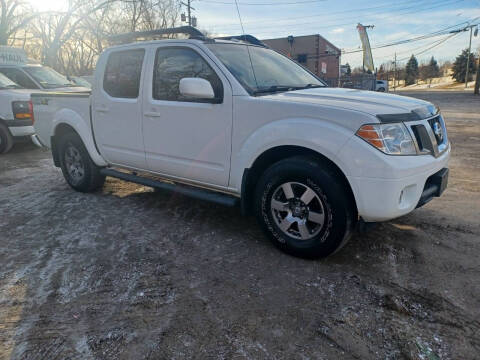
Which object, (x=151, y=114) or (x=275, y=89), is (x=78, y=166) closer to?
(x=151, y=114)

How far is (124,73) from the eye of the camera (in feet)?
14.4

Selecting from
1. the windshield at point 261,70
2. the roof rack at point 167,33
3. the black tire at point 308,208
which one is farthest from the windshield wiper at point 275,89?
the roof rack at point 167,33

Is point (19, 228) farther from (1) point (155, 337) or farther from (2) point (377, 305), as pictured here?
(2) point (377, 305)

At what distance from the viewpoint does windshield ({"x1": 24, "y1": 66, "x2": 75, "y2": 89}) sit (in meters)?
10.0

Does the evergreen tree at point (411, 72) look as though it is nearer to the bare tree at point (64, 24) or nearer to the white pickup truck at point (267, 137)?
the bare tree at point (64, 24)

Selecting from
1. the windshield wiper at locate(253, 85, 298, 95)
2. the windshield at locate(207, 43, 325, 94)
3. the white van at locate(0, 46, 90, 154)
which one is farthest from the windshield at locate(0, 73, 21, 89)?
the windshield wiper at locate(253, 85, 298, 95)

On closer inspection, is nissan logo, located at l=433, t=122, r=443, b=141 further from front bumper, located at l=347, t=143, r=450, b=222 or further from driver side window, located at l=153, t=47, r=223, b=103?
driver side window, located at l=153, t=47, r=223, b=103

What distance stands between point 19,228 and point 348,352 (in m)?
3.60

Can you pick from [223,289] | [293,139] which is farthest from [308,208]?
[223,289]

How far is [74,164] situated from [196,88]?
2893 millimetres

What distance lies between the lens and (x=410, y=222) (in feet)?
13.0

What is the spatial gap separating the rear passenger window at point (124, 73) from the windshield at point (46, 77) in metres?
6.46

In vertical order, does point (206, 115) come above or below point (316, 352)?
above

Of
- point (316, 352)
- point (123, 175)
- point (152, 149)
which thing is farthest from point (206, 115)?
point (316, 352)
